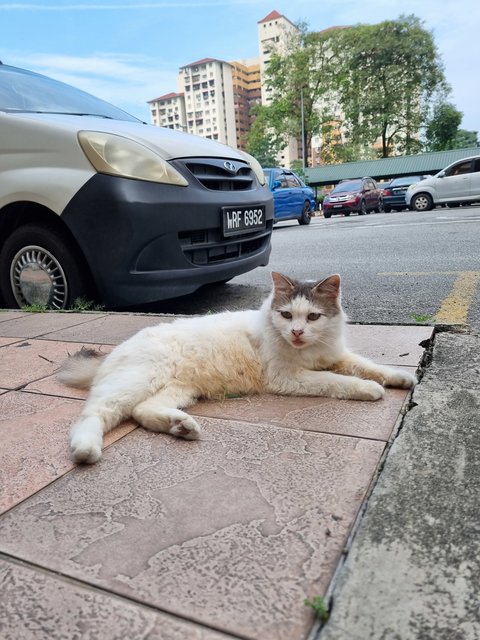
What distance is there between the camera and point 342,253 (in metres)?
7.45

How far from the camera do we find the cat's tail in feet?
7.65

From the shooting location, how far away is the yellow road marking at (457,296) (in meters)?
3.38

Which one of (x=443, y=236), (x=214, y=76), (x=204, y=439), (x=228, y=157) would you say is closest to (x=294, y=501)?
(x=204, y=439)

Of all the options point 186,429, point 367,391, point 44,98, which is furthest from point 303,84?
point 186,429

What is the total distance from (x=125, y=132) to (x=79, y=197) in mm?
651

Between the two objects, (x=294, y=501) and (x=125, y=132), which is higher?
(x=125, y=132)

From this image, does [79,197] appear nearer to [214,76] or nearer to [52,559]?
[52,559]

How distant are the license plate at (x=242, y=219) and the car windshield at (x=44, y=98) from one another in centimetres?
153

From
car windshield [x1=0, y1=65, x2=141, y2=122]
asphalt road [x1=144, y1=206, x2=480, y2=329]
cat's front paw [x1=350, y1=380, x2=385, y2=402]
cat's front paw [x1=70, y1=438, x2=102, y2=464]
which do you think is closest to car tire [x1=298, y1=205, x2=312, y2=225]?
asphalt road [x1=144, y1=206, x2=480, y2=329]

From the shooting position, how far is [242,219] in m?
4.20

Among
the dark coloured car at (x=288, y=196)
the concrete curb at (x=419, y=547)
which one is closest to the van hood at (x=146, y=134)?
the concrete curb at (x=419, y=547)

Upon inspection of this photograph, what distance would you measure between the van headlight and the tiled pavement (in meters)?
1.88

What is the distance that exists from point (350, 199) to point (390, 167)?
77.0 feet

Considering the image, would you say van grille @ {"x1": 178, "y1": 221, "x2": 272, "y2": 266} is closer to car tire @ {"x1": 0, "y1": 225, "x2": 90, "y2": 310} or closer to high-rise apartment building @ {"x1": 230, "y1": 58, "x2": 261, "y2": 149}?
car tire @ {"x1": 0, "y1": 225, "x2": 90, "y2": 310}
